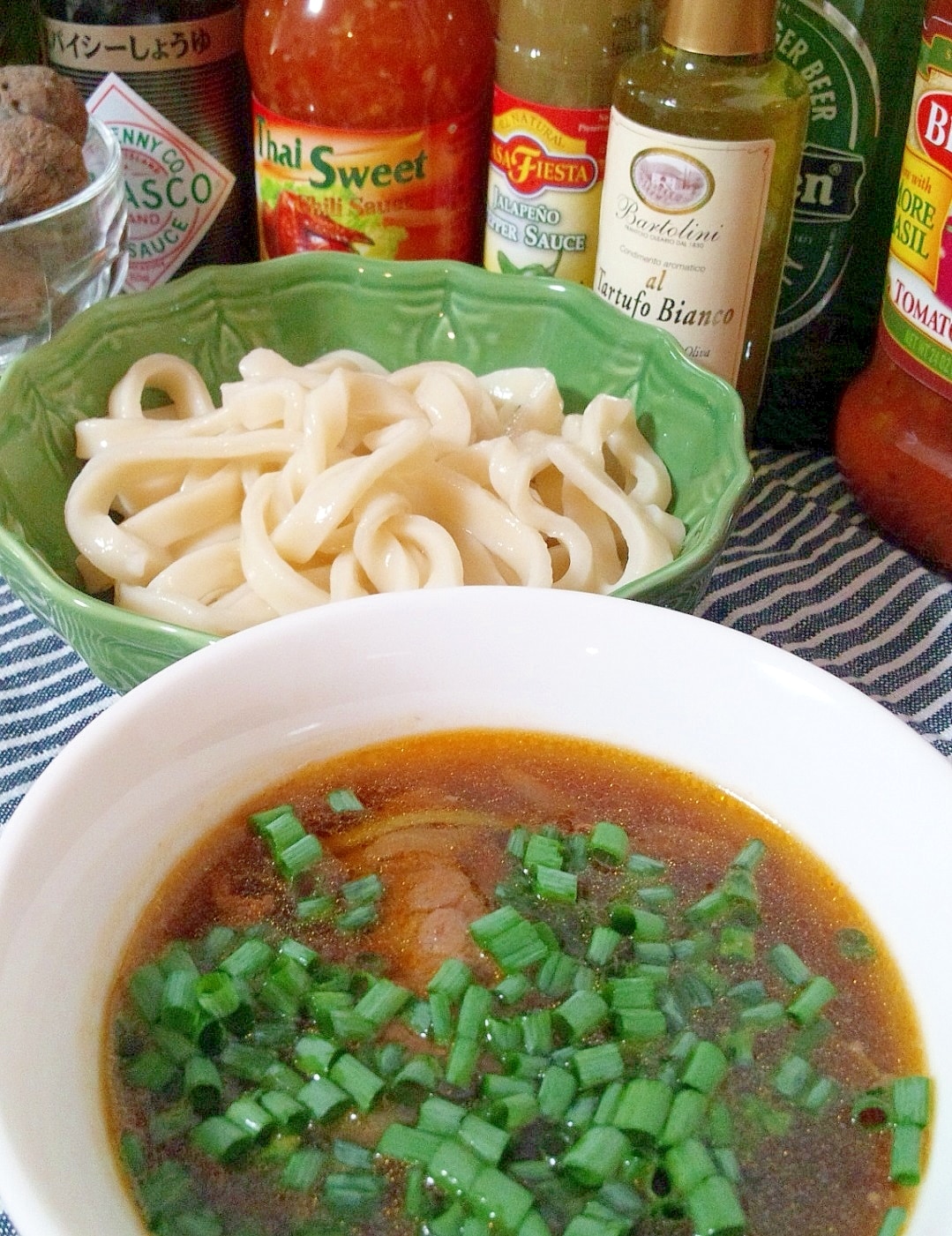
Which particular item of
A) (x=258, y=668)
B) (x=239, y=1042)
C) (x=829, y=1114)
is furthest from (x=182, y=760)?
(x=829, y=1114)

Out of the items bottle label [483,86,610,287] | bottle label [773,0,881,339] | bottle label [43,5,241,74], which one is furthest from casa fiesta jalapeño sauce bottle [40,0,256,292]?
bottle label [773,0,881,339]

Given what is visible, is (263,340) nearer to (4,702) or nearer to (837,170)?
(4,702)

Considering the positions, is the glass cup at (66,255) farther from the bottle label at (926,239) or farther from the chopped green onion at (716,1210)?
the chopped green onion at (716,1210)

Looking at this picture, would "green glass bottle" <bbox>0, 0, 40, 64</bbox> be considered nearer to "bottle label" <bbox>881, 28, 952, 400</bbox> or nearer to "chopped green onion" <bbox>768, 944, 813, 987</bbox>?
"bottle label" <bbox>881, 28, 952, 400</bbox>

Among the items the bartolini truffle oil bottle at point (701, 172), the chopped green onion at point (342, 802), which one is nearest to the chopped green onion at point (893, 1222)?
the chopped green onion at point (342, 802)

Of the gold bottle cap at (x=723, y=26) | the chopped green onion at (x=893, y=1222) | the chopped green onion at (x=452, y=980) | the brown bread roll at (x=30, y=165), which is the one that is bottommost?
the chopped green onion at (x=893, y=1222)

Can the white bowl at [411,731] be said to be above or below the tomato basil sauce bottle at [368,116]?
below
